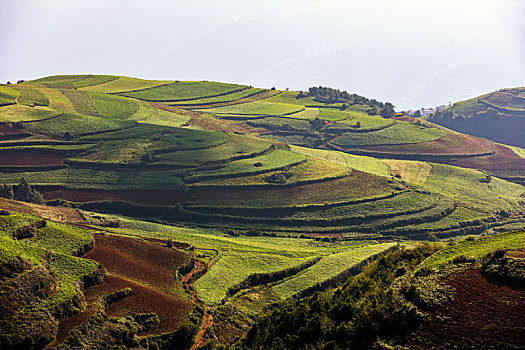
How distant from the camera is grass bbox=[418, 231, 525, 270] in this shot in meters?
41.2

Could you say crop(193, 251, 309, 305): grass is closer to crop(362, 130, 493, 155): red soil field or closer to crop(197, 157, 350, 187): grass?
crop(197, 157, 350, 187): grass

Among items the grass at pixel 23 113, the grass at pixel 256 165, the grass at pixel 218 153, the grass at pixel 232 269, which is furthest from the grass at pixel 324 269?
the grass at pixel 23 113

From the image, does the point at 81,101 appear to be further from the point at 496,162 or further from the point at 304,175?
the point at 496,162

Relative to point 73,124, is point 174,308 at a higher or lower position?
lower

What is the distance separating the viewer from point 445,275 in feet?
126

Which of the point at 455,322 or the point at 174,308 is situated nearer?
the point at 455,322

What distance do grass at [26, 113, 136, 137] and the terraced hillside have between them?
35cm

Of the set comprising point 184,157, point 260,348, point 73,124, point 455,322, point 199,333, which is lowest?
point 199,333

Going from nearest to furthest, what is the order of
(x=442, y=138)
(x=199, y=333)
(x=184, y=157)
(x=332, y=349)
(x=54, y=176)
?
1. (x=332, y=349)
2. (x=199, y=333)
3. (x=54, y=176)
4. (x=184, y=157)
5. (x=442, y=138)

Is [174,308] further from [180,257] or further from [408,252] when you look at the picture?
[408,252]

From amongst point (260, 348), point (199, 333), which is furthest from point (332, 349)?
point (199, 333)

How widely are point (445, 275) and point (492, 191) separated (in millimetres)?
116557

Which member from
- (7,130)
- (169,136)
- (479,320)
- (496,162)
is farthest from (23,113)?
(496,162)

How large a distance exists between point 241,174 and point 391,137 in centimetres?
7924
